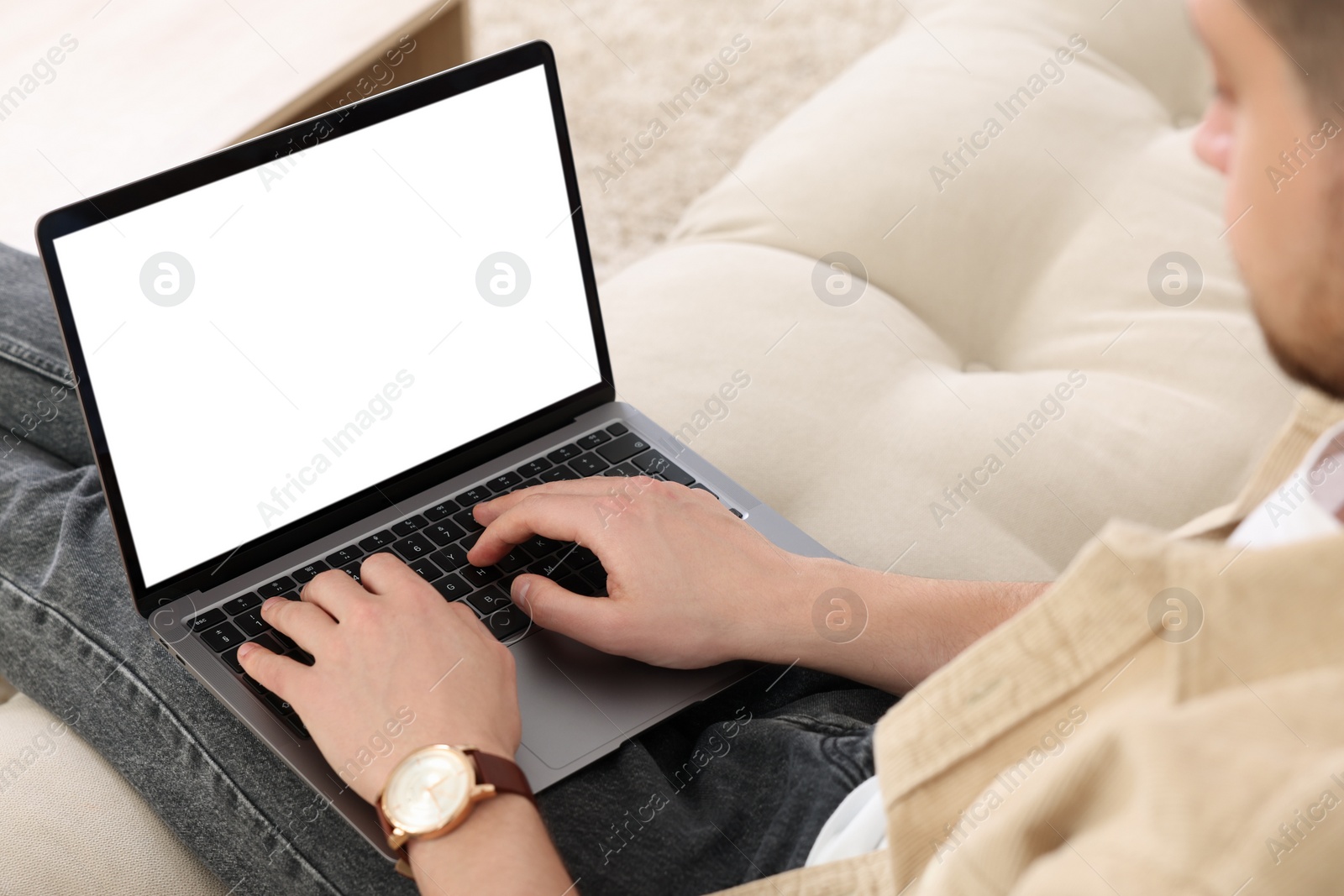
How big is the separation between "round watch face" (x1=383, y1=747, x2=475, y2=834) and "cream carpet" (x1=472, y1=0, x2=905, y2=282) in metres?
1.35

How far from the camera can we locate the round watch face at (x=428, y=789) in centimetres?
A: 57

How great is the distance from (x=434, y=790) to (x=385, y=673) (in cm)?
8

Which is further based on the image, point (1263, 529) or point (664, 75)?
point (664, 75)

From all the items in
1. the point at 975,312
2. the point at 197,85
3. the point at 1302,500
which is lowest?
the point at 975,312

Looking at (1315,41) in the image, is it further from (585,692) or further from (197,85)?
(197,85)

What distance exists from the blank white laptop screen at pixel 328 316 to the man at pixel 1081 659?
0.12m

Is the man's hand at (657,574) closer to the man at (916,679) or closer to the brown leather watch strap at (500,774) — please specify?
the man at (916,679)

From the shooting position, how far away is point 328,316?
2.55ft

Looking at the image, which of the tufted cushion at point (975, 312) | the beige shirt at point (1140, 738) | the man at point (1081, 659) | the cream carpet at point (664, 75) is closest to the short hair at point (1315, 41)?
the man at point (1081, 659)

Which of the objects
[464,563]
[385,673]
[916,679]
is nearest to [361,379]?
[464,563]

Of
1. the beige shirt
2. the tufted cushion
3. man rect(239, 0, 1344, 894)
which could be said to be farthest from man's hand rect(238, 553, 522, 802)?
the tufted cushion

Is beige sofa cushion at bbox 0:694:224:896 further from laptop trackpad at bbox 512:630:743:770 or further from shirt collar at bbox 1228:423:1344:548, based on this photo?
shirt collar at bbox 1228:423:1344:548

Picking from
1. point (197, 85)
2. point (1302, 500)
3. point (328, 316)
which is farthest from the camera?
point (197, 85)

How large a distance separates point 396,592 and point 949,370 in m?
0.59
